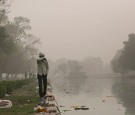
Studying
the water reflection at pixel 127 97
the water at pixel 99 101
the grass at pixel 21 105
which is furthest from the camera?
the water reflection at pixel 127 97

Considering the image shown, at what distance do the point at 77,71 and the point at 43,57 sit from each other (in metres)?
178

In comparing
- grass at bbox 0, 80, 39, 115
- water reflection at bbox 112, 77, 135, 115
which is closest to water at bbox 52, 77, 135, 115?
water reflection at bbox 112, 77, 135, 115

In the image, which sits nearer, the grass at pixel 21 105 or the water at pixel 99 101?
the grass at pixel 21 105

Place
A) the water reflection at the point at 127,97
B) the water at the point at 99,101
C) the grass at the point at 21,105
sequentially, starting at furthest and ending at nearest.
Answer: the water reflection at the point at 127,97 → the water at the point at 99,101 → the grass at the point at 21,105

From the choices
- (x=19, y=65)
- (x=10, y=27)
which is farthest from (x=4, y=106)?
(x=19, y=65)

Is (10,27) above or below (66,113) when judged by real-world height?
above

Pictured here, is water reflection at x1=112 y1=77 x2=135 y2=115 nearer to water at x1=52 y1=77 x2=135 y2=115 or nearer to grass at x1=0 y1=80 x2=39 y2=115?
water at x1=52 y1=77 x2=135 y2=115

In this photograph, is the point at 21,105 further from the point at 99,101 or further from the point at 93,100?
the point at 93,100

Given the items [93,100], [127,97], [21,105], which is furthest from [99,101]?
[21,105]

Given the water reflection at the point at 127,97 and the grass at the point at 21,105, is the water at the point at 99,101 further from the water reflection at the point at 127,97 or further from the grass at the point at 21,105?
the grass at the point at 21,105

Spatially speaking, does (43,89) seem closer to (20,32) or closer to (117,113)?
(117,113)

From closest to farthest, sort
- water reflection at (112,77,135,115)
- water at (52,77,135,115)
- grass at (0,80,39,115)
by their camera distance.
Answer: grass at (0,80,39,115) → water at (52,77,135,115) → water reflection at (112,77,135,115)

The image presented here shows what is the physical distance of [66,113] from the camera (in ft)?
58.6

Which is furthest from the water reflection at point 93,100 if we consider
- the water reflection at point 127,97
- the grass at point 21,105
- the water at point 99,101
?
the grass at point 21,105
